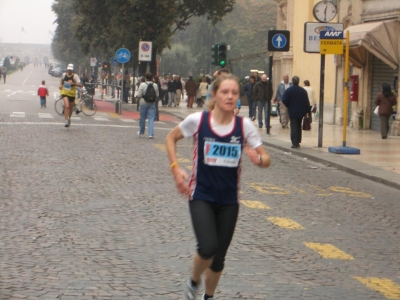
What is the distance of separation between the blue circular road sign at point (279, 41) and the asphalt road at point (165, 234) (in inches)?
341

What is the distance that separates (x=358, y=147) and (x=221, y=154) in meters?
15.6

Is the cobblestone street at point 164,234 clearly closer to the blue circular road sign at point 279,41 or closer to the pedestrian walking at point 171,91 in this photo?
the blue circular road sign at point 279,41

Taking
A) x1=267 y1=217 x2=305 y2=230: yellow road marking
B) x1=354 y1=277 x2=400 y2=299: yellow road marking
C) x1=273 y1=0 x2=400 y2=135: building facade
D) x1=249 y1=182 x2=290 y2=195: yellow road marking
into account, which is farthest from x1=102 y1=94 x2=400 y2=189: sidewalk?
x1=354 y1=277 x2=400 y2=299: yellow road marking

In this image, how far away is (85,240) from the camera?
8227 mm

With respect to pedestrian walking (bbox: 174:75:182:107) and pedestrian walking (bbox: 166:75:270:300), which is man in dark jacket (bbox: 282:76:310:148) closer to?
pedestrian walking (bbox: 166:75:270:300)

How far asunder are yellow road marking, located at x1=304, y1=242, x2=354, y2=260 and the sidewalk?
5.74 meters

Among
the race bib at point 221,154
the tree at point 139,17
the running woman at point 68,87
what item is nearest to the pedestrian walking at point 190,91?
the tree at point 139,17

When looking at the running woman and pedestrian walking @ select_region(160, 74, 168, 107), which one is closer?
the running woman

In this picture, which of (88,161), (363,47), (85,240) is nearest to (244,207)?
(85,240)

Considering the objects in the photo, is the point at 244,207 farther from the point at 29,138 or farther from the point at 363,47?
the point at 363,47

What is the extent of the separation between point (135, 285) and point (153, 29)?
38766 millimetres

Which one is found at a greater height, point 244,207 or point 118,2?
point 118,2

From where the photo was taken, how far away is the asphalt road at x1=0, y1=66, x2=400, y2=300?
6.55 meters

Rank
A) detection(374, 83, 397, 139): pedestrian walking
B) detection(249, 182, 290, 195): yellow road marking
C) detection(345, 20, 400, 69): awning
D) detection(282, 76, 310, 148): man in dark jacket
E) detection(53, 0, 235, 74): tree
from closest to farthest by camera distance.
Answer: detection(249, 182, 290, 195): yellow road marking < detection(282, 76, 310, 148): man in dark jacket < detection(374, 83, 397, 139): pedestrian walking < detection(345, 20, 400, 69): awning < detection(53, 0, 235, 74): tree
